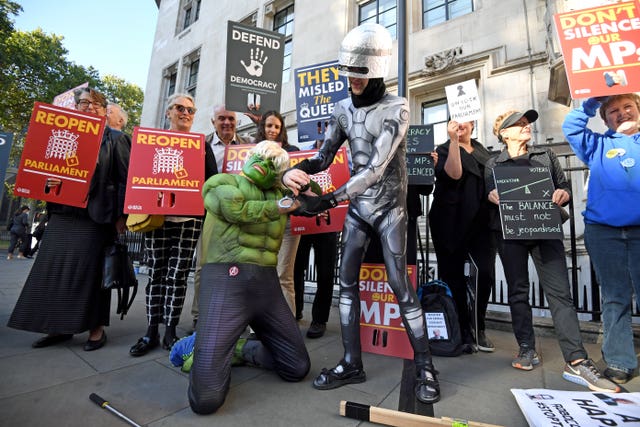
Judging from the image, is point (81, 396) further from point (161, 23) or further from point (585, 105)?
point (161, 23)

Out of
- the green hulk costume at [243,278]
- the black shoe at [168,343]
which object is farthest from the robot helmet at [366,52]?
the black shoe at [168,343]

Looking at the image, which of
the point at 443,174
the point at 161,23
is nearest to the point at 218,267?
the point at 443,174

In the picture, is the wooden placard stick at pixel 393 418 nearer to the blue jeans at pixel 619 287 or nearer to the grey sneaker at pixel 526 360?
the grey sneaker at pixel 526 360

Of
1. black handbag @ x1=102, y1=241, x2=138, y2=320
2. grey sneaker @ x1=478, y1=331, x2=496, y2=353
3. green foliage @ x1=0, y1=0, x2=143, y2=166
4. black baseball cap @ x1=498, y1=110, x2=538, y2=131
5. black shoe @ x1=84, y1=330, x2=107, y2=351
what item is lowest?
black shoe @ x1=84, y1=330, x2=107, y2=351

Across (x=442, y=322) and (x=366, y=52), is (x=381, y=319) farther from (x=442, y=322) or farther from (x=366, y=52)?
(x=366, y=52)

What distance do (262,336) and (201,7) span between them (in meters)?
21.9

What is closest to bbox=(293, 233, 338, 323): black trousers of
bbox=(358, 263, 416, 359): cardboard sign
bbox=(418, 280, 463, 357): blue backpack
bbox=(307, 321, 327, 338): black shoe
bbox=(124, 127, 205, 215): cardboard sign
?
bbox=(307, 321, 327, 338): black shoe

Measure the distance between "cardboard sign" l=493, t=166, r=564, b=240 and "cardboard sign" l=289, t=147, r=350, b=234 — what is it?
135 cm

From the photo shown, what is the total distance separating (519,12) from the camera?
8.16 meters

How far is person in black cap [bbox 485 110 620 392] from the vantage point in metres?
2.38

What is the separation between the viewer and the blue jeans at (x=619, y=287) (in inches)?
91.6

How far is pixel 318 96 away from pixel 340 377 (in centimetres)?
314

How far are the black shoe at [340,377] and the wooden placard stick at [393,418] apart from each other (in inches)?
Result: 14.6

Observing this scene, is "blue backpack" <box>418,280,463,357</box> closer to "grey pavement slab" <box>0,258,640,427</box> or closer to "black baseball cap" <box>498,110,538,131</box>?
"grey pavement slab" <box>0,258,640,427</box>
